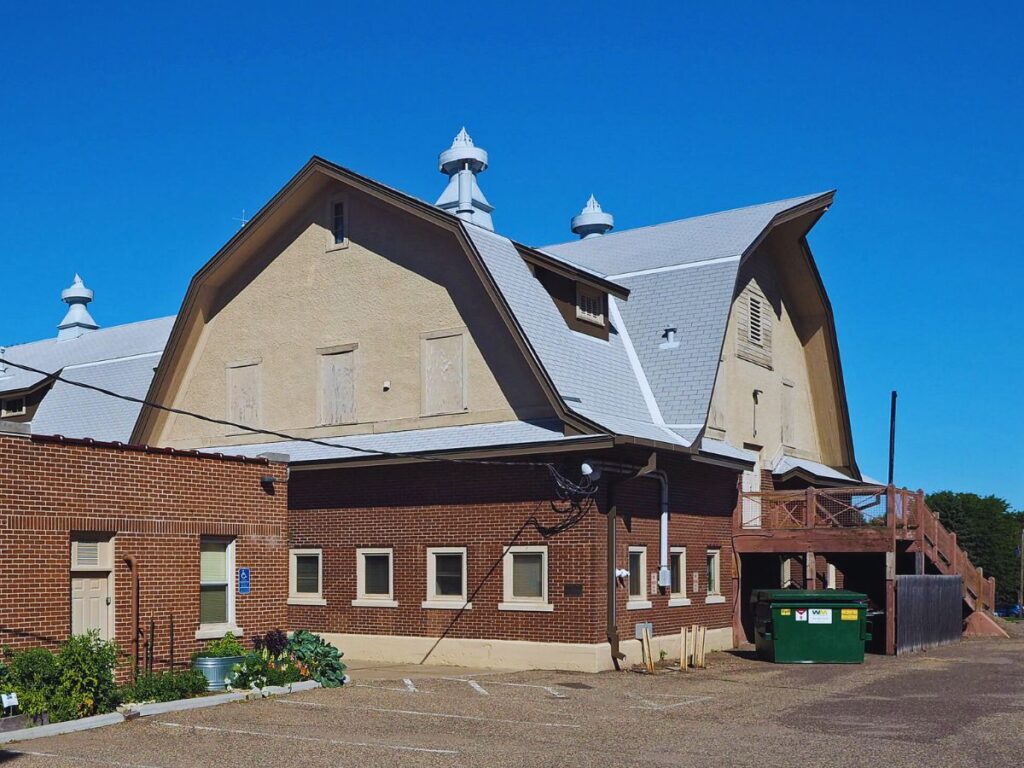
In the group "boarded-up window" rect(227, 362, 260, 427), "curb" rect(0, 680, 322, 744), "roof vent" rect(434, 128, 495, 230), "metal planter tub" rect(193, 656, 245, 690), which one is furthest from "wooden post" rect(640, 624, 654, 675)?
"roof vent" rect(434, 128, 495, 230)

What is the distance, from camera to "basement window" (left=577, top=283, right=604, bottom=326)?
26766 mm

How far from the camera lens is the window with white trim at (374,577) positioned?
2522cm

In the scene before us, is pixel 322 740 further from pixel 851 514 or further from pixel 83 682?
pixel 851 514

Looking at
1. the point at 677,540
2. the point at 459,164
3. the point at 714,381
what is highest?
the point at 459,164

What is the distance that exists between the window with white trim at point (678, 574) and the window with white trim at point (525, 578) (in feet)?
11.5

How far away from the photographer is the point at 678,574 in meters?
26.0

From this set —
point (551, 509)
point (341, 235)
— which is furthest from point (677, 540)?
point (341, 235)

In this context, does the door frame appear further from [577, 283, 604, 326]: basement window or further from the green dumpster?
the green dumpster

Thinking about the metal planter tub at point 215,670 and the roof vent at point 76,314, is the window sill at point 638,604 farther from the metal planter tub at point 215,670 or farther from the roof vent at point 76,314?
the roof vent at point 76,314

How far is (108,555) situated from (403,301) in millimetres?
9651

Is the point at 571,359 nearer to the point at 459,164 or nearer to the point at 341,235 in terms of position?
the point at 341,235

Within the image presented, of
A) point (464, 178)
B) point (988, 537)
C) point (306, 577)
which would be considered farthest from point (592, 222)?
point (988, 537)

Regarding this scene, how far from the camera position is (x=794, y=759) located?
13391 millimetres

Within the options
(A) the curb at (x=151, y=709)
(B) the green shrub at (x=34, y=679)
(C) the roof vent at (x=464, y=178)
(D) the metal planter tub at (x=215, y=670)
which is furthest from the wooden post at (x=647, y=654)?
(C) the roof vent at (x=464, y=178)
